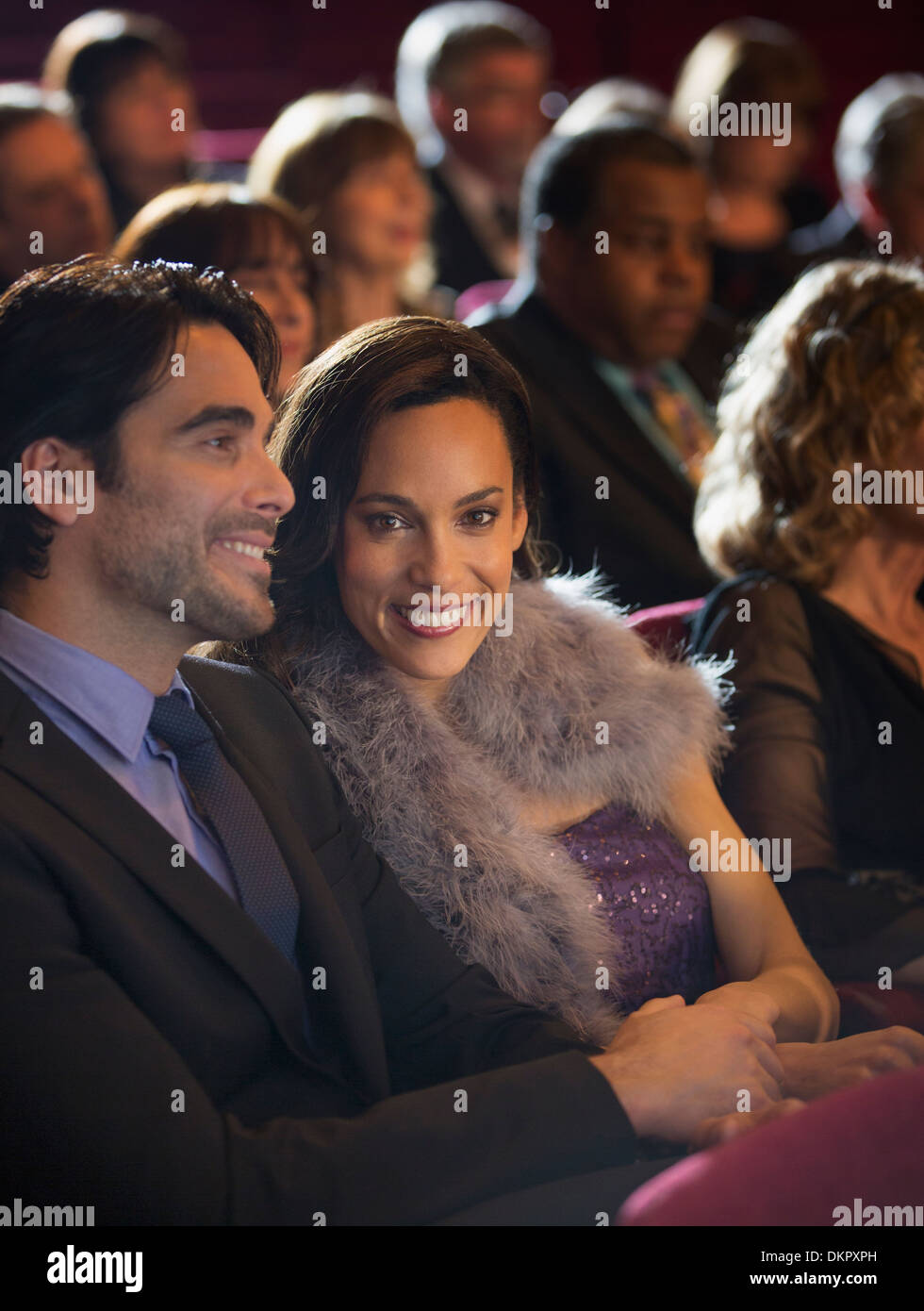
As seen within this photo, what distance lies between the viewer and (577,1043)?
1.16 meters

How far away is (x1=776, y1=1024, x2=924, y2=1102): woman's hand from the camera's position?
1.19 meters

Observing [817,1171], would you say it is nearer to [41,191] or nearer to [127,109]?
[41,191]

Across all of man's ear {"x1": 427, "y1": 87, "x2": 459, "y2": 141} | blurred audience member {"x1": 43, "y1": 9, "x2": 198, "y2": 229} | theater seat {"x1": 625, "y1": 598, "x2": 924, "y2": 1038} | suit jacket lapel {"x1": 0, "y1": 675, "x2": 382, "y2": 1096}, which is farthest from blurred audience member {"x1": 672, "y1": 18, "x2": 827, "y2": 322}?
suit jacket lapel {"x1": 0, "y1": 675, "x2": 382, "y2": 1096}

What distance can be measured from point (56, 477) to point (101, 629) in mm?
120

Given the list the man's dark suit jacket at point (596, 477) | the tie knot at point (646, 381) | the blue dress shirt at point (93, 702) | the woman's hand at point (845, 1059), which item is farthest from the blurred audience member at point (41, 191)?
the woman's hand at point (845, 1059)

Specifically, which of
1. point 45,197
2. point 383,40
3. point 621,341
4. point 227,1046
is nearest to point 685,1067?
point 227,1046

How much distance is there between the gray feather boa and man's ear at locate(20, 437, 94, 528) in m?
0.30

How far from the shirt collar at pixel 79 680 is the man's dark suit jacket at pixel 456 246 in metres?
2.45

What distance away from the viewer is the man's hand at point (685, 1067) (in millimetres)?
1066

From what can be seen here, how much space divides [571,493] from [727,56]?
219 centimetres

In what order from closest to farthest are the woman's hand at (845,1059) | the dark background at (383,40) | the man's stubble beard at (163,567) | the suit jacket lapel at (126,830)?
the suit jacket lapel at (126,830), the man's stubble beard at (163,567), the woman's hand at (845,1059), the dark background at (383,40)

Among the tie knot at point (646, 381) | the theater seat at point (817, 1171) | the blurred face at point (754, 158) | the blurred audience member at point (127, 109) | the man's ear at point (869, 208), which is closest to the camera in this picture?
the theater seat at point (817, 1171)

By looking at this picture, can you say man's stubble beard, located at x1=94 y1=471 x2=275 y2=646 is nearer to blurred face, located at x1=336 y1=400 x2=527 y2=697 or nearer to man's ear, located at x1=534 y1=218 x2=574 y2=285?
blurred face, located at x1=336 y1=400 x2=527 y2=697

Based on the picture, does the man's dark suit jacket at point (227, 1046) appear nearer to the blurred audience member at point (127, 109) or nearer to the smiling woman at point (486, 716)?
the smiling woman at point (486, 716)
